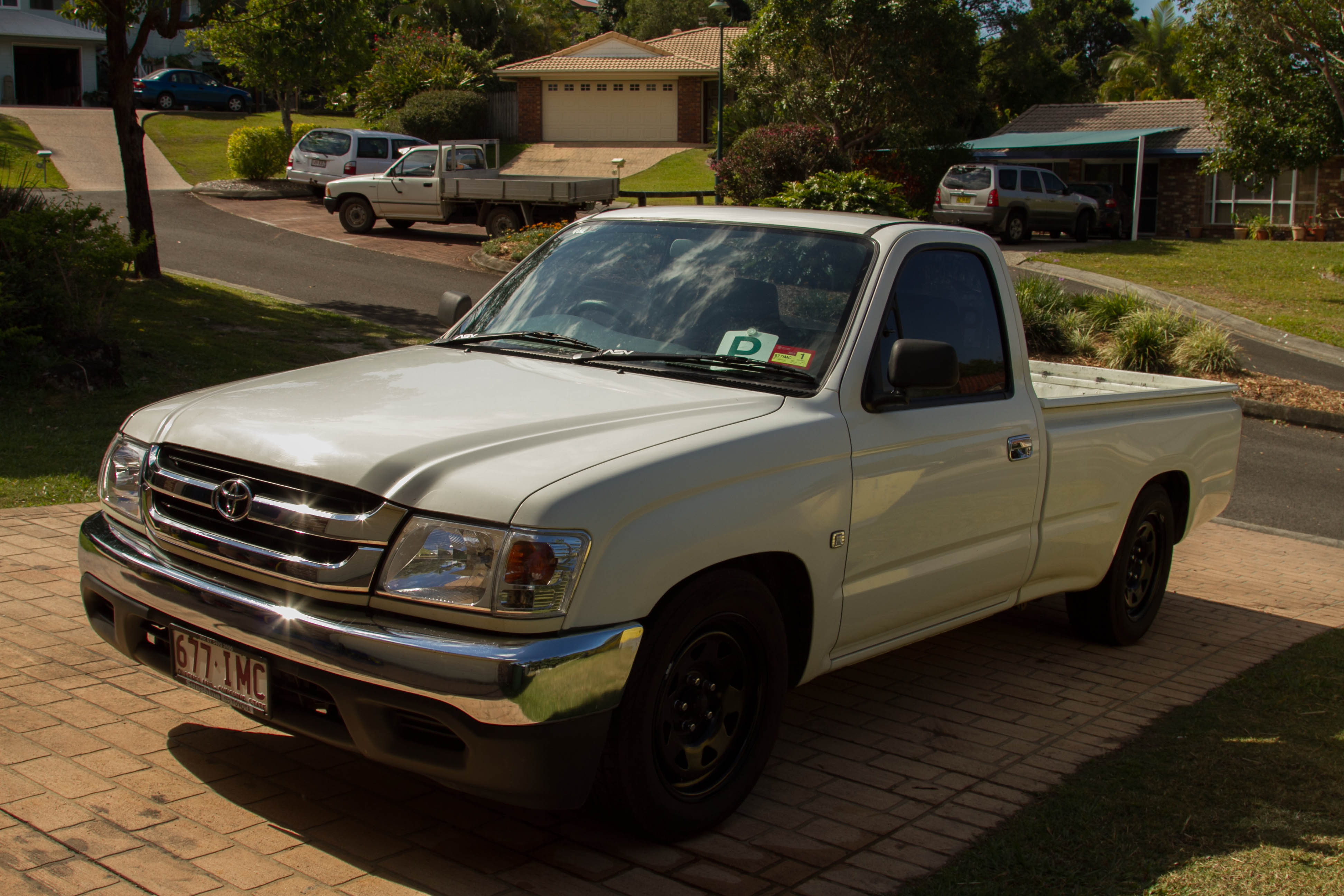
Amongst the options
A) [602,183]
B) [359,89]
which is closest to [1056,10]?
[359,89]

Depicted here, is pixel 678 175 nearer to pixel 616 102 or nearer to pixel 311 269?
pixel 616 102

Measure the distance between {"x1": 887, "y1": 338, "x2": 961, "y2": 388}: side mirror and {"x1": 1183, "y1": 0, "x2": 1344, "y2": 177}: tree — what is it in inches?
1088

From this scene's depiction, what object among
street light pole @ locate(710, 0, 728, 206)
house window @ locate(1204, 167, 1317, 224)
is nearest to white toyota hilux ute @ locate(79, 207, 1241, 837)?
street light pole @ locate(710, 0, 728, 206)

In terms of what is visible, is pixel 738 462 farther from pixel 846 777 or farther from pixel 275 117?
pixel 275 117

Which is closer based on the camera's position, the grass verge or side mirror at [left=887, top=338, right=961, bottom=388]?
side mirror at [left=887, top=338, right=961, bottom=388]

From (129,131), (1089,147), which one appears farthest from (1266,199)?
(129,131)

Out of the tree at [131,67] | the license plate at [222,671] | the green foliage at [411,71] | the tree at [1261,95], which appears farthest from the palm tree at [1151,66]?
the license plate at [222,671]

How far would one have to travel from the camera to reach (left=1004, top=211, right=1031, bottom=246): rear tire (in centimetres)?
3130

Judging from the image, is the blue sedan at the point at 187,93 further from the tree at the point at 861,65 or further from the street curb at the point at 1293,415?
the street curb at the point at 1293,415

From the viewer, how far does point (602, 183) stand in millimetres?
24547

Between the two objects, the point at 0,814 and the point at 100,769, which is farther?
the point at 100,769

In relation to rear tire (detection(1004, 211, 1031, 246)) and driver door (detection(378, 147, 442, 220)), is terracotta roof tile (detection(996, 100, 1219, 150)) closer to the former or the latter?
rear tire (detection(1004, 211, 1031, 246))

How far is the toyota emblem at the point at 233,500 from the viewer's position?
3.46 meters

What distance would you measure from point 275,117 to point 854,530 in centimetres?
4904
